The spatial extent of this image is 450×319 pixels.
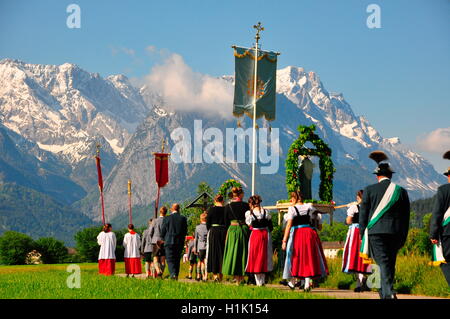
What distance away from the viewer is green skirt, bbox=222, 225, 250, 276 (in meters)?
17.3

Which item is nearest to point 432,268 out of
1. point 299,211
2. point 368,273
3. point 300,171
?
point 368,273

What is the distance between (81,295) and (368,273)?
22.8ft

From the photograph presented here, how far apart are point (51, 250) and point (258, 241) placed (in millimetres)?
73817

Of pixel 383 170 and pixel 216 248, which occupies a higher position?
pixel 383 170

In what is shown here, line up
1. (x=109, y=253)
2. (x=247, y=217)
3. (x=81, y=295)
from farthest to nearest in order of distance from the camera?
(x=109, y=253)
(x=247, y=217)
(x=81, y=295)

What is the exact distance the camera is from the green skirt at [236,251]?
56.8 feet

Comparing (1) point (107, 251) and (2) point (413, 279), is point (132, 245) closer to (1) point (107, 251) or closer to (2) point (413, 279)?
(1) point (107, 251)

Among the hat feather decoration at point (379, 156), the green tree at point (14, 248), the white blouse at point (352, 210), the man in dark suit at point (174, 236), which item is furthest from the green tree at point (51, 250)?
the hat feather decoration at point (379, 156)

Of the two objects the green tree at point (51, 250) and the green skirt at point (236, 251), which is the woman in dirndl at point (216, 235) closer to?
the green skirt at point (236, 251)

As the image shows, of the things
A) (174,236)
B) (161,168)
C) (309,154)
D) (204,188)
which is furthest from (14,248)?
(174,236)

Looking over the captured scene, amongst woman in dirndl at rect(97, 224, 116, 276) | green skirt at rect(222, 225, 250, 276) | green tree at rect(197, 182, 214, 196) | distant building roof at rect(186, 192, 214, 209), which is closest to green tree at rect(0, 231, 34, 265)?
green tree at rect(197, 182, 214, 196)

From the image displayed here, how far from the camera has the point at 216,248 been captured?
19031mm
